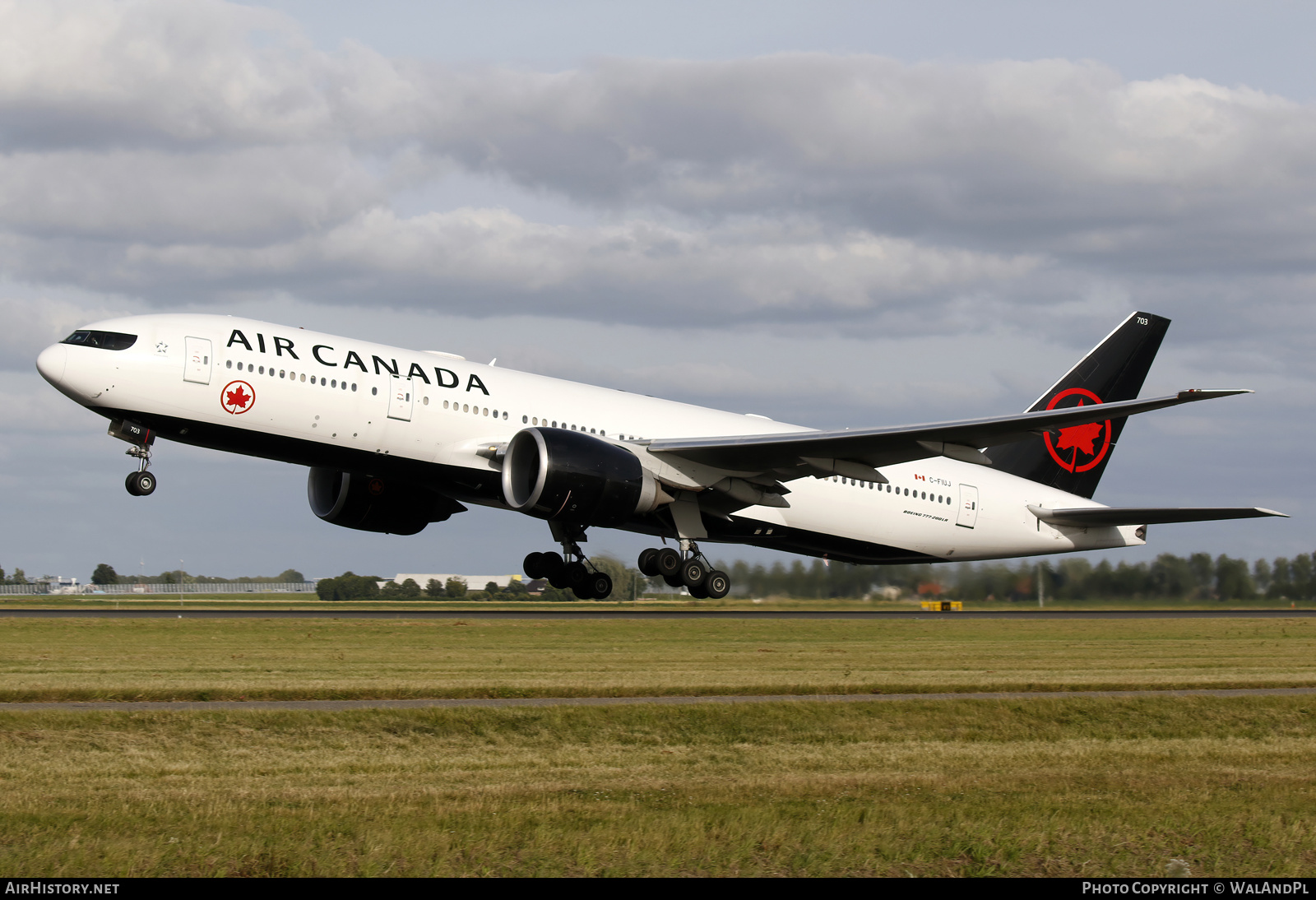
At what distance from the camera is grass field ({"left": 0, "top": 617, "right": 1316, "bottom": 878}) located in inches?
455

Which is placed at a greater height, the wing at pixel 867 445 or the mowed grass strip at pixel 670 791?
the wing at pixel 867 445

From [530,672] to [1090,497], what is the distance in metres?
24.8

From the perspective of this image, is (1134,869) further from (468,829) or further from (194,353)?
(194,353)

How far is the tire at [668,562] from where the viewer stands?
113 feet

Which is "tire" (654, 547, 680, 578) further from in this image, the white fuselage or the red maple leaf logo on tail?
the red maple leaf logo on tail

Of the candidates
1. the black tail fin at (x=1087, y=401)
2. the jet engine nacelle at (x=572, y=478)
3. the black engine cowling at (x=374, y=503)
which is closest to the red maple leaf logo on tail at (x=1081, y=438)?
the black tail fin at (x=1087, y=401)

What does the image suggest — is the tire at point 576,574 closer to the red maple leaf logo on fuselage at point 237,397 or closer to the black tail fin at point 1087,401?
the red maple leaf logo on fuselage at point 237,397

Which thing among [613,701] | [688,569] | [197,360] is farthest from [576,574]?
[613,701]

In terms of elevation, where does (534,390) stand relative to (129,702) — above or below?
above

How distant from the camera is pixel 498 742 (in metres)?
17.9

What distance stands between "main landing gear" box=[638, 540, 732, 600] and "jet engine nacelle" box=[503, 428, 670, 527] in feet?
12.6

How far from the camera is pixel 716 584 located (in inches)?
1369

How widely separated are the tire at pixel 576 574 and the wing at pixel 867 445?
4955 mm
